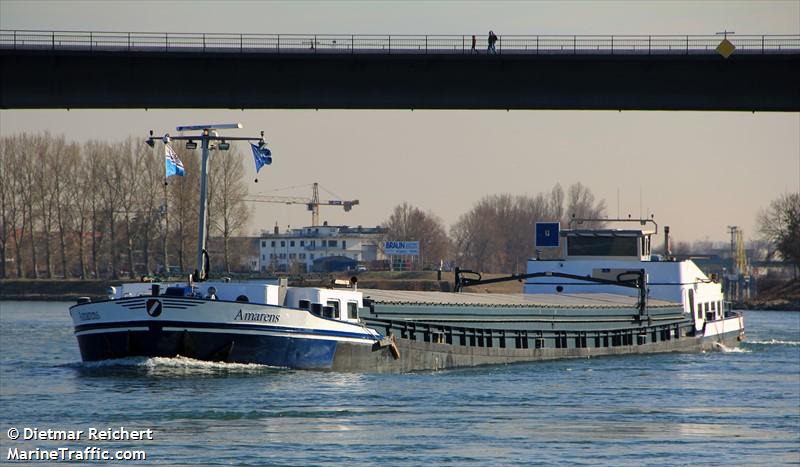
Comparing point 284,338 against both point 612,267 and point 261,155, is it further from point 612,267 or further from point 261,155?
point 612,267

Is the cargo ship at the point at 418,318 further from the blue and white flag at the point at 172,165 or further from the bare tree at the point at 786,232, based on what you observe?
the bare tree at the point at 786,232

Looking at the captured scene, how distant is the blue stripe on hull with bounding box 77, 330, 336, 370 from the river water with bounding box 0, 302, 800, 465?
0.93 ft

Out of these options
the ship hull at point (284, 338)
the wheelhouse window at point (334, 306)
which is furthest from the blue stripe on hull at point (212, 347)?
the wheelhouse window at point (334, 306)

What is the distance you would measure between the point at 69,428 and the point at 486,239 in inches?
6218

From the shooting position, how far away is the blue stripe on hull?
120 ft

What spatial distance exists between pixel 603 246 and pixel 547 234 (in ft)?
8.89

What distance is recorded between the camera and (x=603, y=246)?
6016 centimetres

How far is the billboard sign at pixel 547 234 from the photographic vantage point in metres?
61.4

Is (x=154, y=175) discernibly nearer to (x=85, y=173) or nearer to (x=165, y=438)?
(x=85, y=173)

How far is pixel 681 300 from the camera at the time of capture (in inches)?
2375

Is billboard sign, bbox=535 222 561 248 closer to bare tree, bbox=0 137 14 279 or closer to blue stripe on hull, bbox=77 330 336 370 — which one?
blue stripe on hull, bbox=77 330 336 370

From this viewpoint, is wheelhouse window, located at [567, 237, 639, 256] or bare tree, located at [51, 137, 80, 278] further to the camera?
bare tree, located at [51, 137, 80, 278]

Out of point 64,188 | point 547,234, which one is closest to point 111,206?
point 64,188

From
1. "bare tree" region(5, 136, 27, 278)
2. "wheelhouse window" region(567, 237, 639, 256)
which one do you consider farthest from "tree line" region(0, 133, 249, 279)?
"wheelhouse window" region(567, 237, 639, 256)
